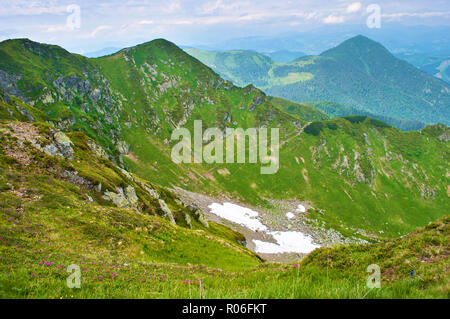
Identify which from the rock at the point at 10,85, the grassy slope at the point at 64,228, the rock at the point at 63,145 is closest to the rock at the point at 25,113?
the rock at the point at 10,85

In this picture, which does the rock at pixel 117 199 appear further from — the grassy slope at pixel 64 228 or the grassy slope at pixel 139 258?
the grassy slope at pixel 139 258

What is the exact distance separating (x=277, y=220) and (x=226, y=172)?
59.1m

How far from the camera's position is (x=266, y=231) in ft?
440

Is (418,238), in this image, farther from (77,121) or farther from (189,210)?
(77,121)

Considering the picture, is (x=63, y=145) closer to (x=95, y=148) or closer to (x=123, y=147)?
(x=95, y=148)

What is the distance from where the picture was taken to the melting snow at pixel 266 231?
11919 centimetres

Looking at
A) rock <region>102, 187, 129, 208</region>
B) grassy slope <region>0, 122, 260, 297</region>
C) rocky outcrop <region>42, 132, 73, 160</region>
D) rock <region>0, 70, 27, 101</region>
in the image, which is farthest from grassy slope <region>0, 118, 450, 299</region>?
rock <region>0, 70, 27, 101</region>

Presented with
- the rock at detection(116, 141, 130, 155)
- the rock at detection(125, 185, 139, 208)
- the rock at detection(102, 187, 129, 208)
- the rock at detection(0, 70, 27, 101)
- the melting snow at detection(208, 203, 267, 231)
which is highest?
the rock at detection(0, 70, 27, 101)

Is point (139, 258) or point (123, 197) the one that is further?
point (123, 197)

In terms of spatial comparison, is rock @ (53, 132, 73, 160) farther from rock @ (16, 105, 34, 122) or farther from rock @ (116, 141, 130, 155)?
rock @ (116, 141, 130, 155)

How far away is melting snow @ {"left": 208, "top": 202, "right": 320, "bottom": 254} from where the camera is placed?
119m

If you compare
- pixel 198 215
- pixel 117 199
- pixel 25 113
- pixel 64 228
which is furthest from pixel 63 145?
pixel 25 113
